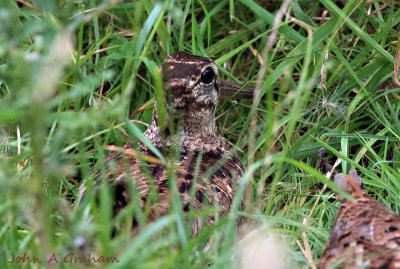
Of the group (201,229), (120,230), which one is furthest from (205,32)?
(120,230)

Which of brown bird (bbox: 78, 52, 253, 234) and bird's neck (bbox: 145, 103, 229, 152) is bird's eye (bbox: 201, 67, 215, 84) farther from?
bird's neck (bbox: 145, 103, 229, 152)

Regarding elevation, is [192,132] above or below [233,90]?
below

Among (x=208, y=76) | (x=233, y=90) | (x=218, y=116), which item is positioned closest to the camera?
(x=208, y=76)

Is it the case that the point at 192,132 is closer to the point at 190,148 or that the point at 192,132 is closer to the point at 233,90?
the point at 190,148

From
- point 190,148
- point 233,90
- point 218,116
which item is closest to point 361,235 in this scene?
point 190,148

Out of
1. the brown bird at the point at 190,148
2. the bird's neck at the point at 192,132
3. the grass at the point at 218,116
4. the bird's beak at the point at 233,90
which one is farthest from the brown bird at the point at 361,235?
the bird's beak at the point at 233,90

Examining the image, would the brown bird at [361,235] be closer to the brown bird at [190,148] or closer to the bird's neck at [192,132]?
the brown bird at [190,148]

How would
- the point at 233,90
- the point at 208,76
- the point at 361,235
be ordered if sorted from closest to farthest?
the point at 361,235 → the point at 208,76 → the point at 233,90
